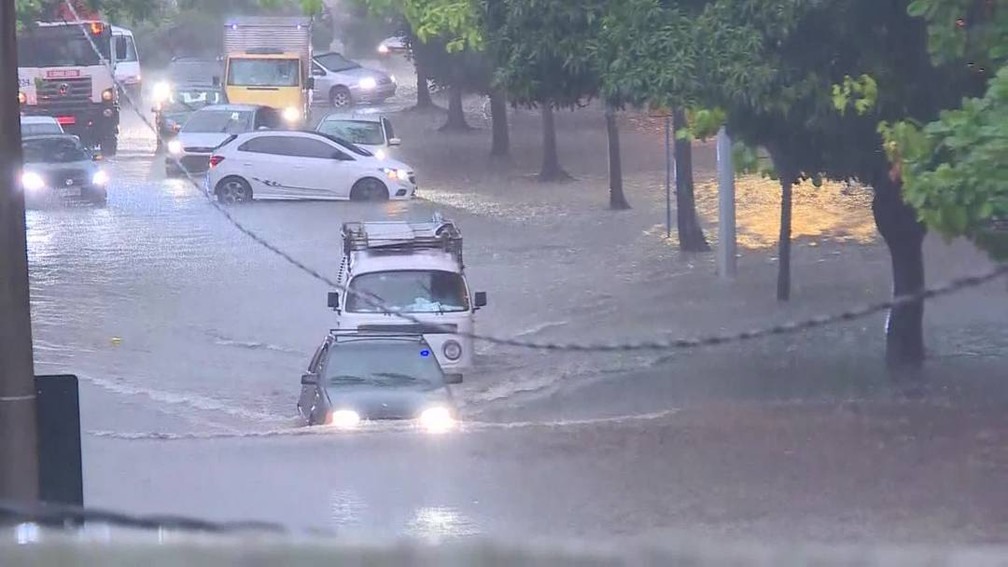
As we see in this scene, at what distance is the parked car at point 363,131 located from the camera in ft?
113

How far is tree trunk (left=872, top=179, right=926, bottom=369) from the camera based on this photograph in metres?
14.1

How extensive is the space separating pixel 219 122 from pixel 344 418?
2288cm

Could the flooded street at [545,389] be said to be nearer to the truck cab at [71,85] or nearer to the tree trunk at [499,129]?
the truck cab at [71,85]

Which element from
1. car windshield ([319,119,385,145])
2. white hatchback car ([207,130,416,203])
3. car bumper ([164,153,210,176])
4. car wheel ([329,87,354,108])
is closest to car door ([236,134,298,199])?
white hatchback car ([207,130,416,203])

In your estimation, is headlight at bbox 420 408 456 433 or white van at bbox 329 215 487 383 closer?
headlight at bbox 420 408 456 433

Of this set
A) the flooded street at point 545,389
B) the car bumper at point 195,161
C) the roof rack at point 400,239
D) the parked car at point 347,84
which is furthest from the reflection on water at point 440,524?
the parked car at point 347,84

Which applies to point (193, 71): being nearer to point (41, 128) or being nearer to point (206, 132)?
point (206, 132)

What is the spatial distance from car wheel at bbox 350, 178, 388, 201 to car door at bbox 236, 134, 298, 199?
3.95 ft

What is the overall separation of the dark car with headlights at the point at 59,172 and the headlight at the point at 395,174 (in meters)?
5.56

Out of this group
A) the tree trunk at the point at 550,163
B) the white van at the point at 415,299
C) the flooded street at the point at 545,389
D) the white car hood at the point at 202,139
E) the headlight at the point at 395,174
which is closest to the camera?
the flooded street at the point at 545,389

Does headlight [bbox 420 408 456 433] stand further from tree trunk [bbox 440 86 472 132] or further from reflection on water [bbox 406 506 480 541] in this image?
tree trunk [bbox 440 86 472 132]

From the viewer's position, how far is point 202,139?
33.7 m

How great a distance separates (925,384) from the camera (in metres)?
14.8

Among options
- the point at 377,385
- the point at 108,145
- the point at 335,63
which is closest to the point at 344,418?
the point at 377,385
